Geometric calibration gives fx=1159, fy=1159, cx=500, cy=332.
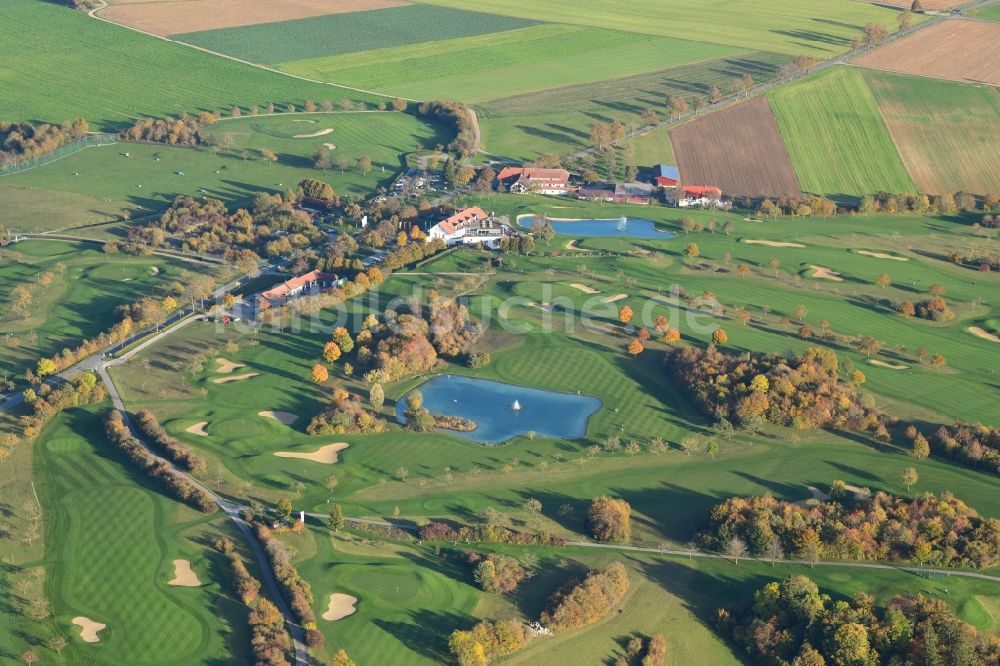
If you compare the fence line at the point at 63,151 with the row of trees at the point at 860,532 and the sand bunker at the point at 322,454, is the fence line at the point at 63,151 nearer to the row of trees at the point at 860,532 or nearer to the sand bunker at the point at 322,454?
the sand bunker at the point at 322,454

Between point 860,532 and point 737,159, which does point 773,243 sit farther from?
point 860,532

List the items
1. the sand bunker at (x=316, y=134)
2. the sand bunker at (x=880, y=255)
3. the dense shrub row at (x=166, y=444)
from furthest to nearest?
the sand bunker at (x=316, y=134)
the sand bunker at (x=880, y=255)
the dense shrub row at (x=166, y=444)

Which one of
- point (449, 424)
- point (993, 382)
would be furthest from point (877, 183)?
point (449, 424)

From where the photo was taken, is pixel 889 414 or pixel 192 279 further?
pixel 192 279

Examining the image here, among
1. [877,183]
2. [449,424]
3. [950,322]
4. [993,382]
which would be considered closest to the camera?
[449,424]

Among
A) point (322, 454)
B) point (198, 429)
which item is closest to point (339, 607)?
point (322, 454)

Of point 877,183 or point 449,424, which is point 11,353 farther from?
point 877,183

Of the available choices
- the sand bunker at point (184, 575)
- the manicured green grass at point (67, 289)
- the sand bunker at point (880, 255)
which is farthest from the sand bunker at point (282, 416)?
the sand bunker at point (880, 255)

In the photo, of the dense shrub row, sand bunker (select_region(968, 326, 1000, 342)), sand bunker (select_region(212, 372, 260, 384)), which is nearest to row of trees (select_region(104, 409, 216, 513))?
the dense shrub row
